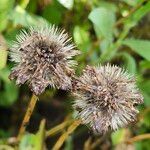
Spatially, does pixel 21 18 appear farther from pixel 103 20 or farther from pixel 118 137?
pixel 118 137

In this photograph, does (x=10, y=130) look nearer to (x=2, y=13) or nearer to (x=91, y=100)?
(x=2, y=13)

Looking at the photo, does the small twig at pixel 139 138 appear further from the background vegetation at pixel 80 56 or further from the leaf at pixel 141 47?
the leaf at pixel 141 47

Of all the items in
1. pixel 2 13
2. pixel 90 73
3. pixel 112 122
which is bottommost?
pixel 112 122

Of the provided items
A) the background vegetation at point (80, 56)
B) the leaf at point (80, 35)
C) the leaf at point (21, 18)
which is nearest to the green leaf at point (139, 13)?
the background vegetation at point (80, 56)

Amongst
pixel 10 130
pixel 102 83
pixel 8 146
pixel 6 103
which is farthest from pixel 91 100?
pixel 10 130

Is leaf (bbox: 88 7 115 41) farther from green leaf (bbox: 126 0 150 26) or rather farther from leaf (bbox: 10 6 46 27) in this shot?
leaf (bbox: 10 6 46 27)
